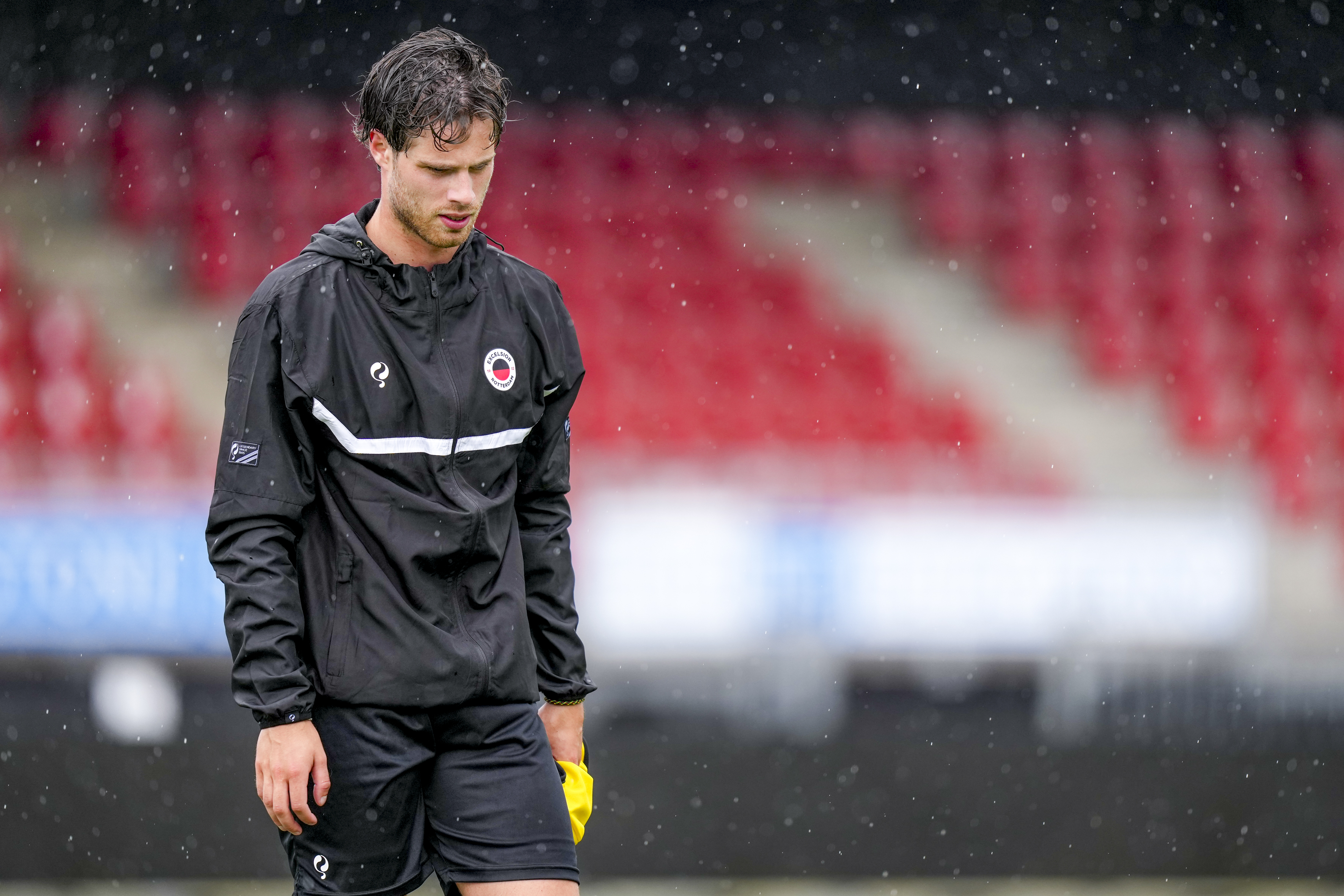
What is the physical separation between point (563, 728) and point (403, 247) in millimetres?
668

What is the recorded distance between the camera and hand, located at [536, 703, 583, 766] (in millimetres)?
1885

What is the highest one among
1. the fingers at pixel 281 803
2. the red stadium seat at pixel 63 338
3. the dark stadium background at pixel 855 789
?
the red stadium seat at pixel 63 338

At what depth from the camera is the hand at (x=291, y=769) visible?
5.14ft

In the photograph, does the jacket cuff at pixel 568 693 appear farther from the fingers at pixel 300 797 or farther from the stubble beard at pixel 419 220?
the stubble beard at pixel 419 220

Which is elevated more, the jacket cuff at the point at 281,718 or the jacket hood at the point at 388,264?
the jacket hood at the point at 388,264

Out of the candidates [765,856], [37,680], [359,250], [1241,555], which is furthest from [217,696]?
[1241,555]

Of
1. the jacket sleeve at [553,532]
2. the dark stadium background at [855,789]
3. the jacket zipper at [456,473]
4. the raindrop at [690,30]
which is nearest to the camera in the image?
the jacket zipper at [456,473]

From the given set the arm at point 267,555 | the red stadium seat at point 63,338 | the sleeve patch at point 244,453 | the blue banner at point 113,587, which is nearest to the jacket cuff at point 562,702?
the arm at point 267,555

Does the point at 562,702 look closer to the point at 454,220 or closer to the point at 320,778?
the point at 320,778

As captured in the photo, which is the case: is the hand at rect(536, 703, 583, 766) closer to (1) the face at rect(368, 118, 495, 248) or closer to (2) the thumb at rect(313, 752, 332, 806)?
(2) the thumb at rect(313, 752, 332, 806)

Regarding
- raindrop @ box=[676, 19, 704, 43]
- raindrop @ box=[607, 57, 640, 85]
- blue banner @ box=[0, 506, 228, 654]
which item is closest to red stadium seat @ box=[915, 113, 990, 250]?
raindrop @ box=[676, 19, 704, 43]

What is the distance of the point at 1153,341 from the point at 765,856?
11.9 feet

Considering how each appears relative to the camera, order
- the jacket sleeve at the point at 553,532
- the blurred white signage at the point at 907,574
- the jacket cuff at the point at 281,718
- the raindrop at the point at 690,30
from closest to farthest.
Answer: the jacket cuff at the point at 281,718, the jacket sleeve at the point at 553,532, the blurred white signage at the point at 907,574, the raindrop at the point at 690,30

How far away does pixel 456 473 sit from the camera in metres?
1.68
